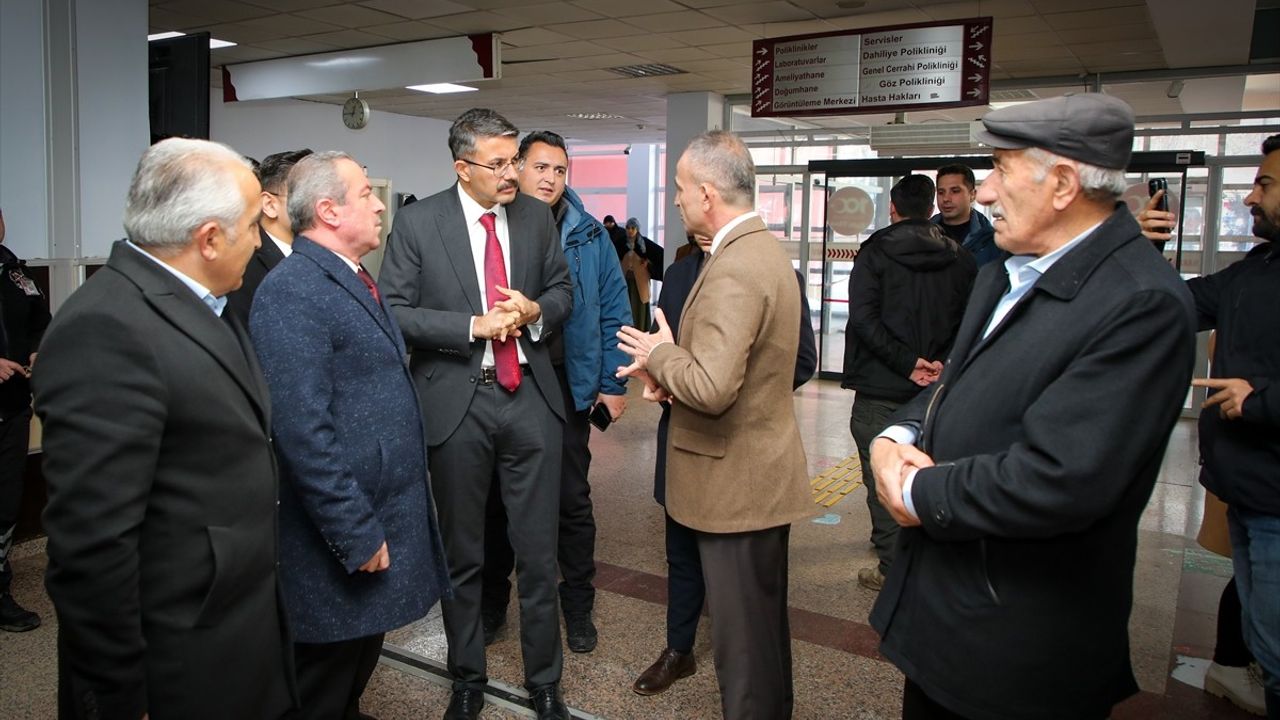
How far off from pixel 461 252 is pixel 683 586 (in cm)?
124

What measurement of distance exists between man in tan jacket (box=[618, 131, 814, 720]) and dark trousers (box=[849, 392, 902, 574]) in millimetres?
1539

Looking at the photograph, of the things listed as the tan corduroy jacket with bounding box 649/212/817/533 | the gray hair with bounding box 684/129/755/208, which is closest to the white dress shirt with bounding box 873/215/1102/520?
the tan corduroy jacket with bounding box 649/212/817/533

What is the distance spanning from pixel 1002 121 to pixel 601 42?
7.05 meters

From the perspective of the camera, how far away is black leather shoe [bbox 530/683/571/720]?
2625 millimetres

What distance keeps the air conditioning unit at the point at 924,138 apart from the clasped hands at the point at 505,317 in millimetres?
6073

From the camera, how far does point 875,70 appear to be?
6.71 m

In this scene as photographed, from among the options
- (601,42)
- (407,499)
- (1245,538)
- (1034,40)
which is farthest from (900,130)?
(407,499)

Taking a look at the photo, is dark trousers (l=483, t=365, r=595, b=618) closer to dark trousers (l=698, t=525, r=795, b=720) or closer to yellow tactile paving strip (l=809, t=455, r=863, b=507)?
dark trousers (l=698, t=525, r=795, b=720)

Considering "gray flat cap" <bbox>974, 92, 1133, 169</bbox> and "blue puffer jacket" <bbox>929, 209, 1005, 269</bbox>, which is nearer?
"gray flat cap" <bbox>974, 92, 1133, 169</bbox>

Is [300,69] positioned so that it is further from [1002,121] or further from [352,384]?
[1002,121]

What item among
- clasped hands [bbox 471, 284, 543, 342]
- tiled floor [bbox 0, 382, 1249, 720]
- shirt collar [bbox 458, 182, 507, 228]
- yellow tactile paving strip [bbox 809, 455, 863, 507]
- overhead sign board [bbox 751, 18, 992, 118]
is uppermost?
overhead sign board [bbox 751, 18, 992, 118]

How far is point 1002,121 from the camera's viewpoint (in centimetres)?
150

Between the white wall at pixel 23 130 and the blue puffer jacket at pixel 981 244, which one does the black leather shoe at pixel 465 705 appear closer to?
the blue puffer jacket at pixel 981 244

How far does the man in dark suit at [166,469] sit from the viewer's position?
1362mm
